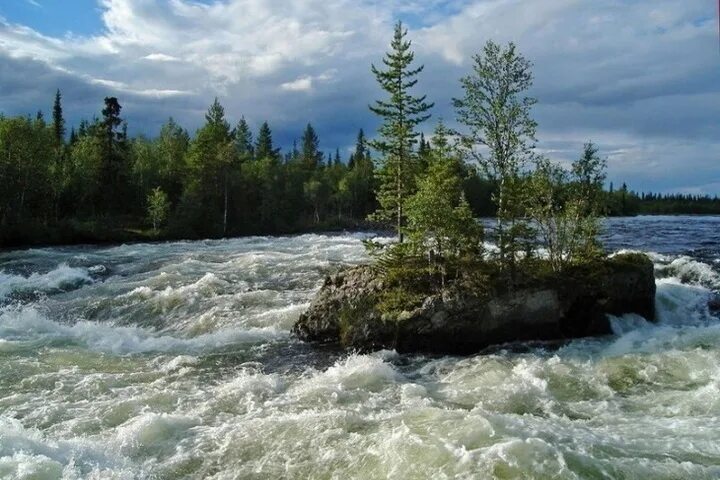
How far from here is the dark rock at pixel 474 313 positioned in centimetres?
1956

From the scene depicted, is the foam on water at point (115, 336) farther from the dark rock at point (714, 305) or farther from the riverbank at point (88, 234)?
the riverbank at point (88, 234)

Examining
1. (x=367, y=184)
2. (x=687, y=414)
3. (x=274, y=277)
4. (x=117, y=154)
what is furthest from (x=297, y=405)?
(x=367, y=184)

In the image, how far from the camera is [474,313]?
64.6 feet

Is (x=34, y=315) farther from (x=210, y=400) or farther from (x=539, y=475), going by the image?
(x=539, y=475)

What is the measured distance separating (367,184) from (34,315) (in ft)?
292

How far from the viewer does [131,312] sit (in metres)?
26.2

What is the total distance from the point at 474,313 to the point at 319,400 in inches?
274

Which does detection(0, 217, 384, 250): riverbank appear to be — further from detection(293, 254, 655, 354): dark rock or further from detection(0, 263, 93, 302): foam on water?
detection(293, 254, 655, 354): dark rock

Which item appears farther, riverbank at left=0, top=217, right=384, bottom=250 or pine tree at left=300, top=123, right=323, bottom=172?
pine tree at left=300, top=123, right=323, bottom=172

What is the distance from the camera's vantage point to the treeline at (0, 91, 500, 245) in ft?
201

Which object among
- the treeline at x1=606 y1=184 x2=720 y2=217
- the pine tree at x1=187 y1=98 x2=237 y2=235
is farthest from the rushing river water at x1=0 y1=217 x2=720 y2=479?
the treeline at x1=606 y1=184 x2=720 y2=217

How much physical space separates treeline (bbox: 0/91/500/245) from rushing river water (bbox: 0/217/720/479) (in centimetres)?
3228

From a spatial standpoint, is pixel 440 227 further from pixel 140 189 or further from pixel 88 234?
pixel 140 189

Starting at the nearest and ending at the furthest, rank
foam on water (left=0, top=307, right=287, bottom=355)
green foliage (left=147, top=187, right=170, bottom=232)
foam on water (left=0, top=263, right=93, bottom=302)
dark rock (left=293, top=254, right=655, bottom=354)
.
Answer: dark rock (left=293, top=254, right=655, bottom=354) < foam on water (left=0, top=307, right=287, bottom=355) < foam on water (left=0, top=263, right=93, bottom=302) < green foliage (left=147, top=187, right=170, bottom=232)
